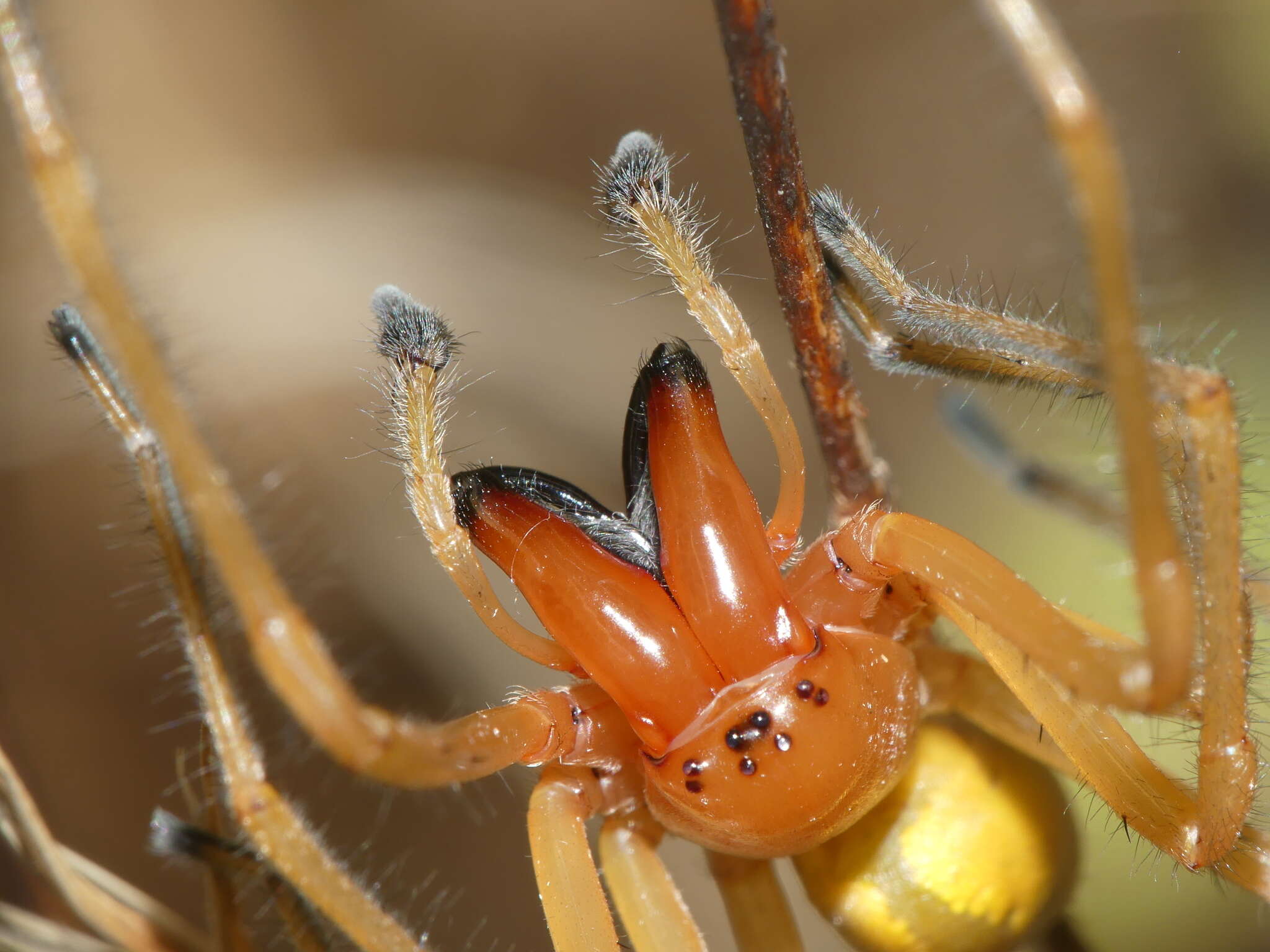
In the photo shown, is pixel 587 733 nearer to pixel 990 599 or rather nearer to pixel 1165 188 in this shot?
pixel 990 599

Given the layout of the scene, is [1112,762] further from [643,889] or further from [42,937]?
[42,937]

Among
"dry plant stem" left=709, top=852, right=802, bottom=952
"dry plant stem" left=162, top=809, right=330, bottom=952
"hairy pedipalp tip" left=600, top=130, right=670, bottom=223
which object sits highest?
"hairy pedipalp tip" left=600, top=130, right=670, bottom=223

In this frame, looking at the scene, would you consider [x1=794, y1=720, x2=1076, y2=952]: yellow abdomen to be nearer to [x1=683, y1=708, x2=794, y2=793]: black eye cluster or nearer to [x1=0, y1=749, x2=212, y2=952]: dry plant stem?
[x1=683, y1=708, x2=794, y2=793]: black eye cluster

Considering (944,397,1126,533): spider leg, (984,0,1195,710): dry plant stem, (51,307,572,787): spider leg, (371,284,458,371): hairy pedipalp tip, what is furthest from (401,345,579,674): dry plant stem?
(944,397,1126,533): spider leg

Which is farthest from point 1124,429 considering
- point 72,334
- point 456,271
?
point 456,271

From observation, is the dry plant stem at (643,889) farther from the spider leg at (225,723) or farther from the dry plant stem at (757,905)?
the spider leg at (225,723)

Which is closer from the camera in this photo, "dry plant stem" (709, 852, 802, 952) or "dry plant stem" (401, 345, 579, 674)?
"dry plant stem" (401, 345, 579, 674)
